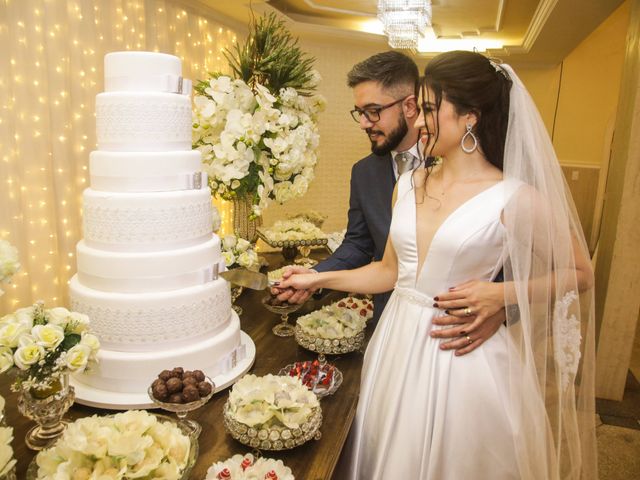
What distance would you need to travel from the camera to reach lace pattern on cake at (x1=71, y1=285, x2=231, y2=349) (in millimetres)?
1604

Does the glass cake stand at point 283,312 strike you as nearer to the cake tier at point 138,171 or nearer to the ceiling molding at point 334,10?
the cake tier at point 138,171

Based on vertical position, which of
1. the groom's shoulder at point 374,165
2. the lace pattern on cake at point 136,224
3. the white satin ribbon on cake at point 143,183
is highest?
the groom's shoulder at point 374,165

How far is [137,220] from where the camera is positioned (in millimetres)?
1617

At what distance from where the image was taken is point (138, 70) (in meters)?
1.65

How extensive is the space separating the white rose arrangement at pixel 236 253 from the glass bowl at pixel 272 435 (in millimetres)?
1149

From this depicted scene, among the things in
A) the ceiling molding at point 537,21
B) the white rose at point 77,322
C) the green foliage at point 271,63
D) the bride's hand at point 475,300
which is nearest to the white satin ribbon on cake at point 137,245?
the white rose at point 77,322

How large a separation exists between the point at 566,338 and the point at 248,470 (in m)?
1.09

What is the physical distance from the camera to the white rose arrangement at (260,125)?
2338 mm

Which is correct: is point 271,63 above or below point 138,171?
above

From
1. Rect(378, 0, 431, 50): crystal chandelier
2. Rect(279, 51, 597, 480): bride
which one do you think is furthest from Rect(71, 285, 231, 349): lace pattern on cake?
Rect(378, 0, 431, 50): crystal chandelier

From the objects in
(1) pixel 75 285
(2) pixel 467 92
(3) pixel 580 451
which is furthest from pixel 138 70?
(3) pixel 580 451

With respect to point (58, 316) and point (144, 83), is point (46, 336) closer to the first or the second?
point (58, 316)

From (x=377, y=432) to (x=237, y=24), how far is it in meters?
4.97

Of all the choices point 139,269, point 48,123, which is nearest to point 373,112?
point 139,269
